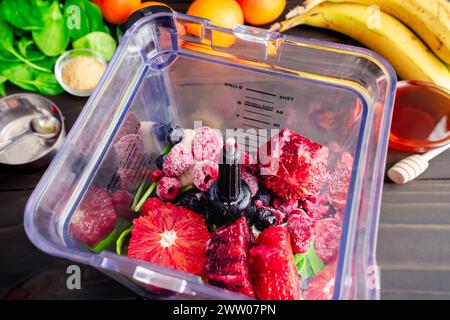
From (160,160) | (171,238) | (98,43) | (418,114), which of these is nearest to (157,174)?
(160,160)

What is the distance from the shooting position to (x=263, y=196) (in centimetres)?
62

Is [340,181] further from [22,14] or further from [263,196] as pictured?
[22,14]

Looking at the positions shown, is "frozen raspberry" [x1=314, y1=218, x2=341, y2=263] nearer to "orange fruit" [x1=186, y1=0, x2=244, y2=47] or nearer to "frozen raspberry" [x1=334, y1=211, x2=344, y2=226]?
"frozen raspberry" [x1=334, y1=211, x2=344, y2=226]

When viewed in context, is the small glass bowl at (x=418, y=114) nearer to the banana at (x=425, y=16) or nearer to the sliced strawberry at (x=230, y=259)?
the banana at (x=425, y=16)

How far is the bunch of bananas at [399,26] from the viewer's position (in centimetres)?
75

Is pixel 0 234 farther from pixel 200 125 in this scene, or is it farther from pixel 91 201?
pixel 200 125

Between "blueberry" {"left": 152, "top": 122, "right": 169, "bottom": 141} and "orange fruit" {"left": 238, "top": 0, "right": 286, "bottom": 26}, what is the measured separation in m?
0.33

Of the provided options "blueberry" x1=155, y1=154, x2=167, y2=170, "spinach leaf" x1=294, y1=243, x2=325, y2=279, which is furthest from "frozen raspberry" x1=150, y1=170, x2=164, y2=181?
"spinach leaf" x1=294, y1=243, x2=325, y2=279

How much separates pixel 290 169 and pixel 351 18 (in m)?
0.37

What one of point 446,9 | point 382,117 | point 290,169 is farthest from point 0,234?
point 446,9

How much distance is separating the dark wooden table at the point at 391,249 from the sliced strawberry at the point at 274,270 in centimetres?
21

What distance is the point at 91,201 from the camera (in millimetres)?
551

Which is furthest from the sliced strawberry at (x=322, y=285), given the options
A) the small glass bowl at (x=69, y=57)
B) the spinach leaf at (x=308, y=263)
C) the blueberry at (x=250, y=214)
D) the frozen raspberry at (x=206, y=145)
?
the small glass bowl at (x=69, y=57)
